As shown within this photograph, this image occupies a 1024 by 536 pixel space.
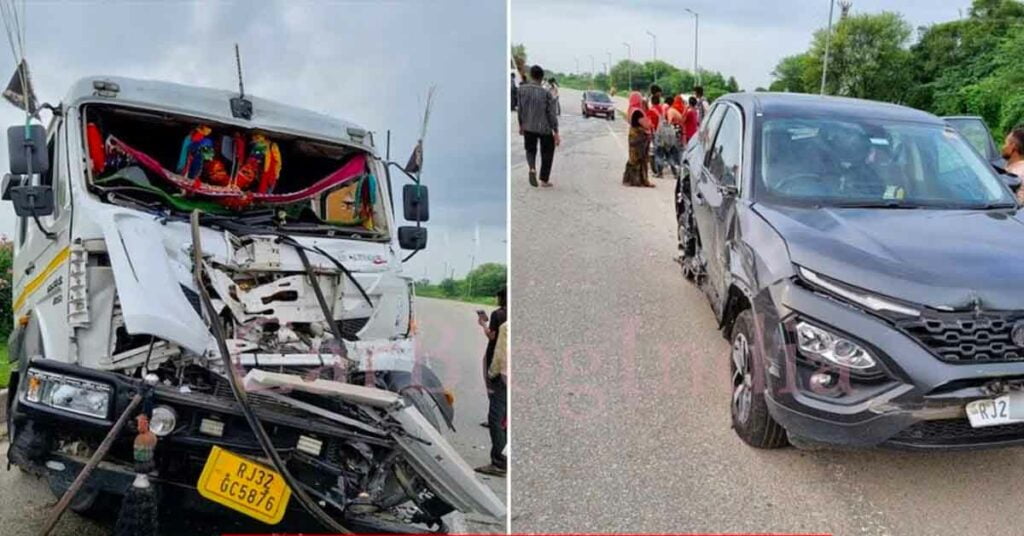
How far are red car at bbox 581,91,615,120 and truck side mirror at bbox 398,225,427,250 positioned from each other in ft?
70.7

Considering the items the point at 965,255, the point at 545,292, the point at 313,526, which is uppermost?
the point at 965,255

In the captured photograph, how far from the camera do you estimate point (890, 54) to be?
135 feet

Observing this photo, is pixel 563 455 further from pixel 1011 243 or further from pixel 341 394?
pixel 1011 243

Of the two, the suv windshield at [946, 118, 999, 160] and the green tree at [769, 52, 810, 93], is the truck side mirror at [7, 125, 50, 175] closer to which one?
the suv windshield at [946, 118, 999, 160]

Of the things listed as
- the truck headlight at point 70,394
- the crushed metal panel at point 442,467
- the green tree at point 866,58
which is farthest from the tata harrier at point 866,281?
the green tree at point 866,58

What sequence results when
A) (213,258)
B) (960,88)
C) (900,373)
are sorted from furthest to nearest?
(960,88)
(213,258)
(900,373)

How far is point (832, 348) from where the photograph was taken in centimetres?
357

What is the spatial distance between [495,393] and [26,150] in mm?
3180

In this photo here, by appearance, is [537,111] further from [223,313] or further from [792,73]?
[792,73]

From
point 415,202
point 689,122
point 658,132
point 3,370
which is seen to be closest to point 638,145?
point 689,122

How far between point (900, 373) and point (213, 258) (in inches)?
131

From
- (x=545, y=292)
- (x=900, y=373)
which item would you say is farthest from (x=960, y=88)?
(x=900, y=373)

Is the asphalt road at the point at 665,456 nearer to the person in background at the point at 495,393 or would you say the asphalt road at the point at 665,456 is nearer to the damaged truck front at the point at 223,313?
the person in background at the point at 495,393

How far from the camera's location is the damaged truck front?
3.63 m
